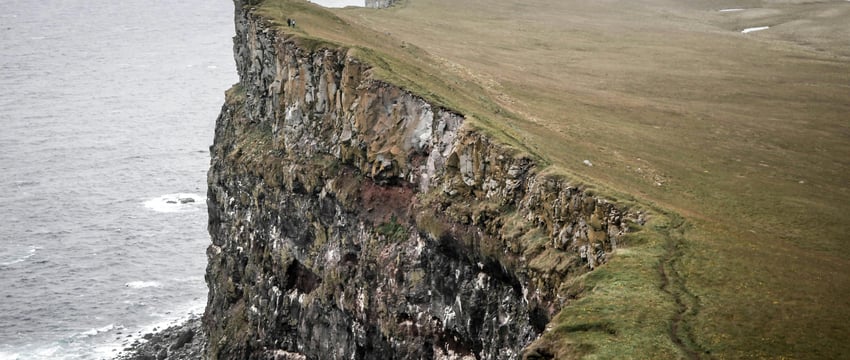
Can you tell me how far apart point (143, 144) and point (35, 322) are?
174 ft

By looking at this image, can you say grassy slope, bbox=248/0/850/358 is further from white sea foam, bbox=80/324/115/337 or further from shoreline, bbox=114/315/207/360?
white sea foam, bbox=80/324/115/337

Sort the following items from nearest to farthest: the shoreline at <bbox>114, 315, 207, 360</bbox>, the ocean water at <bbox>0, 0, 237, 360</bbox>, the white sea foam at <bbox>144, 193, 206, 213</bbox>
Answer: the shoreline at <bbox>114, 315, 207, 360</bbox>
the ocean water at <bbox>0, 0, 237, 360</bbox>
the white sea foam at <bbox>144, 193, 206, 213</bbox>

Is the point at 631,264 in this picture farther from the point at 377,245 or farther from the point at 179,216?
the point at 179,216

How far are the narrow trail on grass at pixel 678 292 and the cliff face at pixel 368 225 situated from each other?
2.22 meters

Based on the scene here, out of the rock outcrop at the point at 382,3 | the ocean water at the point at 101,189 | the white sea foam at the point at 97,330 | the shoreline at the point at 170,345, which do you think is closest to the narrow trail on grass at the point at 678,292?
the shoreline at the point at 170,345

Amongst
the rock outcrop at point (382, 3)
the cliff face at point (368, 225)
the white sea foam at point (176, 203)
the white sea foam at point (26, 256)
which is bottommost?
the white sea foam at point (26, 256)

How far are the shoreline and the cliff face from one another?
4.48 m

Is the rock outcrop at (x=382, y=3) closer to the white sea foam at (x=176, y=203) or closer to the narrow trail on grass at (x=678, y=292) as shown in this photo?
the white sea foam at (x=176, y=203)

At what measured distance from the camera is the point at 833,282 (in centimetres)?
3412

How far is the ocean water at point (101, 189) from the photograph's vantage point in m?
86.1

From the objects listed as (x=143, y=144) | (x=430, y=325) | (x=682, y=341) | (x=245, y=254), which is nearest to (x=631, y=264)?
(x=682, y=341)

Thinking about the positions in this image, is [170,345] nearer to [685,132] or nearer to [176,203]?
[176,203]

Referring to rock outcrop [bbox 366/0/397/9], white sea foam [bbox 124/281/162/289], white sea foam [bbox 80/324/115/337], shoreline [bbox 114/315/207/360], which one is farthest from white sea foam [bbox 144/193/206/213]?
rock outcrop [bbox 366/0/397/9]

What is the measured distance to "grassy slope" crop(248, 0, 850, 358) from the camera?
1219 inches
